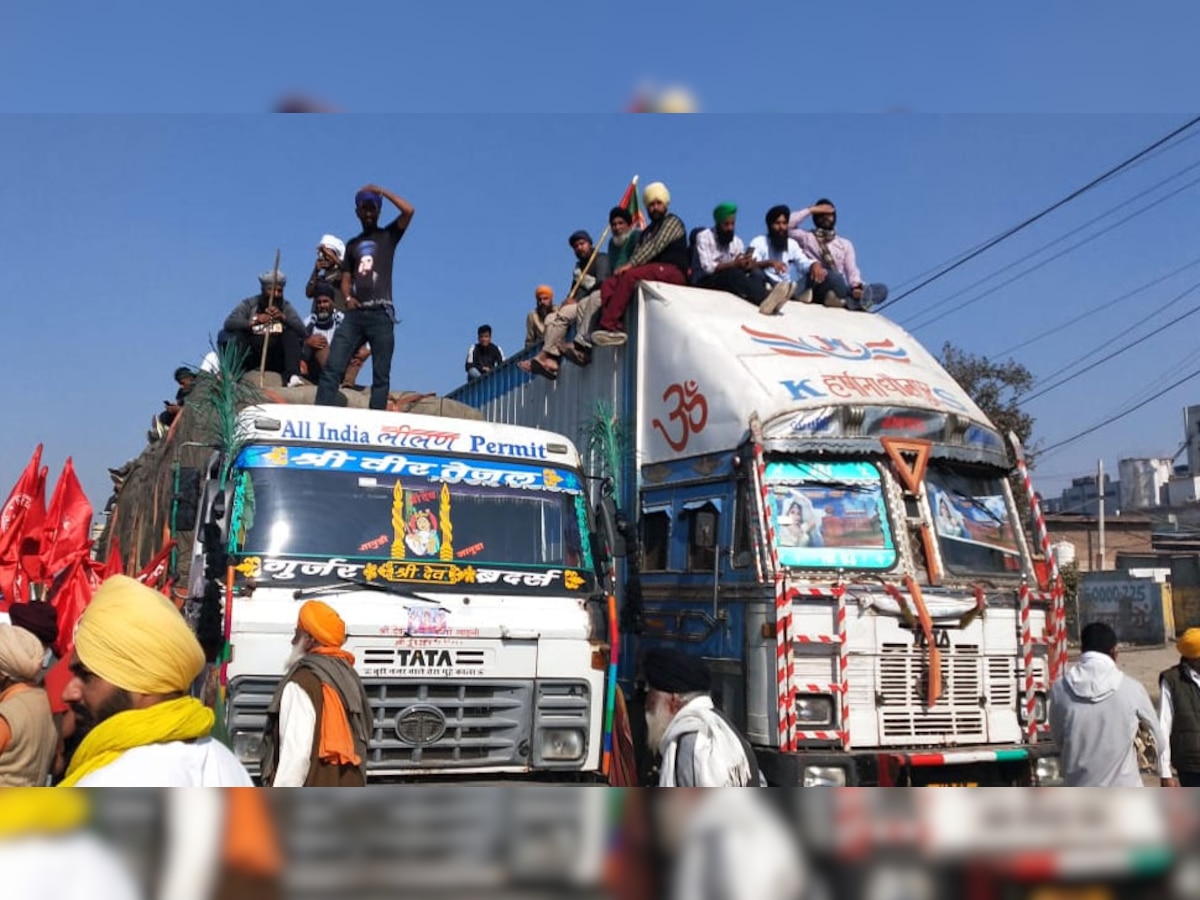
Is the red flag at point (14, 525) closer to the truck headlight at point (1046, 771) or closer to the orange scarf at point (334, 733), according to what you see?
the orange scarf at point (334, 733)

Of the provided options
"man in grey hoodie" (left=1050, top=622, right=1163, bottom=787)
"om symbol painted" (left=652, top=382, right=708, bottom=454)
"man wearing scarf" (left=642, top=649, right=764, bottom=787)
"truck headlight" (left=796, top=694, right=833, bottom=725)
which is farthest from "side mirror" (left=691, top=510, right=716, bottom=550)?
"man wearing scarf" (left=642, top=649, right=764, bottom=787)

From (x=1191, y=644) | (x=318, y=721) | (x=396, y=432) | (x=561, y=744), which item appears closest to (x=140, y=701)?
(x=318, y=721)

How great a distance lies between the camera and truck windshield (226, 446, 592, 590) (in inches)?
224

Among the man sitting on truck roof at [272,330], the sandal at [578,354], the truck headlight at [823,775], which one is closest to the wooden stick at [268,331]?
the man sitting on truck roof at [272,330]

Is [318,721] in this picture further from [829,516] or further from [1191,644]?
[1191,644]

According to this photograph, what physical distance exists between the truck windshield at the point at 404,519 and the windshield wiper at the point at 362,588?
0.17 ft

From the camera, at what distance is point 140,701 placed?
2.38m

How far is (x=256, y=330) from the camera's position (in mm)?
8555

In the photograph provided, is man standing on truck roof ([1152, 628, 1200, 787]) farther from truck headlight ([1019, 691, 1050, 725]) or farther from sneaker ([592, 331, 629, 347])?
sneaker ([592, 331, 629, 347])

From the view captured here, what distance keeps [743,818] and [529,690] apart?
4.57 m

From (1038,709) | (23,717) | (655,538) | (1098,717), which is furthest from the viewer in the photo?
(655,538)

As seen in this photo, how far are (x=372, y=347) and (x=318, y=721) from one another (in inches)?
178

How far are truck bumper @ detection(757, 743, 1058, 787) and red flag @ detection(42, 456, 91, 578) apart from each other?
5.12 m

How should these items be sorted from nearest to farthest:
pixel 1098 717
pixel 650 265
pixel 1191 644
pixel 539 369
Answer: pixel 1098 717 < pixel 1191 644 < pixel 650 265 < pixel 539 369
